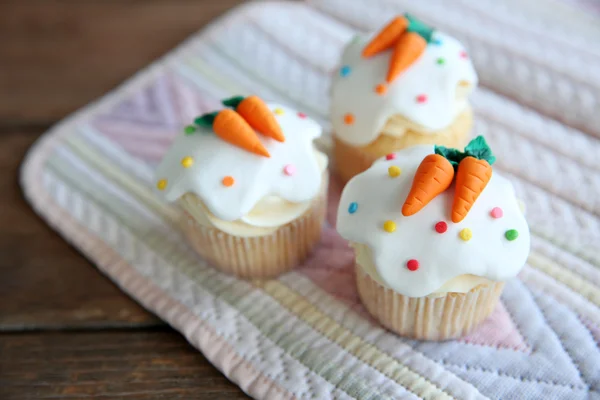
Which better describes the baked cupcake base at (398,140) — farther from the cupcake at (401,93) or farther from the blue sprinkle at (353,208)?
the blue sprinkle at (353,208)

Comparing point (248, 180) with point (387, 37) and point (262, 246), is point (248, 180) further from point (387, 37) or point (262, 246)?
point (387, 37)

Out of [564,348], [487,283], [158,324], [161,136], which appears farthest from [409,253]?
[161,136]

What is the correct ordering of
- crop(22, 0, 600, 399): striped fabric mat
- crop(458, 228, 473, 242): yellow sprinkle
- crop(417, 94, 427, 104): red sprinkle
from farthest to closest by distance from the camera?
crop(417, 94, 427, 104): red sprinkle
crop(22, 0, 600, 399): striped fabric mat
crop(458, 228, 473, 242): yellow sprinkle

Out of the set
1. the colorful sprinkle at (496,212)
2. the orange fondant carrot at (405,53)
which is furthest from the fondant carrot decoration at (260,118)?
the colorful sprinkle at (496,212)

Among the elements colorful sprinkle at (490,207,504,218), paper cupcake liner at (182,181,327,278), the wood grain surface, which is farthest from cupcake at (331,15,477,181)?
the wood grain surface

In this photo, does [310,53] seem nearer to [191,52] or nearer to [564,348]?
[191,52]

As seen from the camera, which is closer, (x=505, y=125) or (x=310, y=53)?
(x=505, y=125)

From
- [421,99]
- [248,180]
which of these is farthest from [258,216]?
[421,99]

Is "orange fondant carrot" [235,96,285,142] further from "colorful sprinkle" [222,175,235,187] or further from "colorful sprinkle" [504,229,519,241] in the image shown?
"colorful sprinkle" [504,229,519,241]
